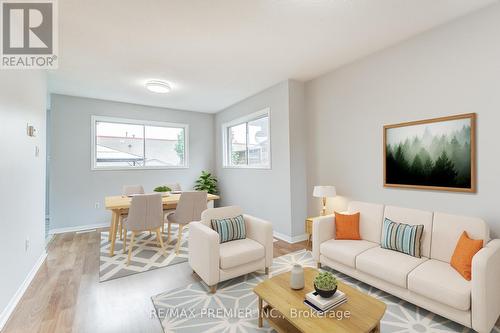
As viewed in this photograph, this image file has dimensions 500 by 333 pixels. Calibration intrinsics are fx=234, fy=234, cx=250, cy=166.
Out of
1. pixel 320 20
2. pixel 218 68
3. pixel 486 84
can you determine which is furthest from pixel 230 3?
pixel 486 84

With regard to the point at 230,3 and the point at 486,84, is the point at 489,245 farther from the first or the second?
the point at 230,3

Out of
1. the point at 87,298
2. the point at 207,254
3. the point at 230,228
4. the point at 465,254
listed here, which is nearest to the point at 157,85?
the point at 230,228

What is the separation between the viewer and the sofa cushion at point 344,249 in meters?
2.58

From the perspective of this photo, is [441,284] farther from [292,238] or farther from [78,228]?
[78,228]

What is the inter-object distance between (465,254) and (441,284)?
374mm

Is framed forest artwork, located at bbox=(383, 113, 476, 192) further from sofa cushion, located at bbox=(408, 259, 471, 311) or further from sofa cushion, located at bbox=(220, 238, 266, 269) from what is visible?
sofa cushion, located at bbox=(220, 238, 266, 269)

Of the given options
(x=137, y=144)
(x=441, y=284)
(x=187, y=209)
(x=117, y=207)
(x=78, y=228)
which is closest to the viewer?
(x=441, y=284)

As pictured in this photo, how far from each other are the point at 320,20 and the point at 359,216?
2359mm

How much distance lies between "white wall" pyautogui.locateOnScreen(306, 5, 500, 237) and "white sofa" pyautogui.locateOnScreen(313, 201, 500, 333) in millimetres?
325

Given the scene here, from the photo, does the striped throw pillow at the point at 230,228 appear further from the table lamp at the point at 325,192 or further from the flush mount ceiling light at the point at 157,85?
the flush mount ceiling light at the point at 157,85

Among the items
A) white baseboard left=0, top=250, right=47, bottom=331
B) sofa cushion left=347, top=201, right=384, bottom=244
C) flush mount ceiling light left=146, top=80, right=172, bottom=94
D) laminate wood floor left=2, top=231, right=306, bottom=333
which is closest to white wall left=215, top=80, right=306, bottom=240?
laminate wood floor left=2, top=231, right=306, bottom=333

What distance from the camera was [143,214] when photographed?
10.8ft

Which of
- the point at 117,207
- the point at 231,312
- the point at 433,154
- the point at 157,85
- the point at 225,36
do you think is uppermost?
the point at 225,36

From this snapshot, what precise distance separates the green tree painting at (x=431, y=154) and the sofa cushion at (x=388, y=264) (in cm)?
94
